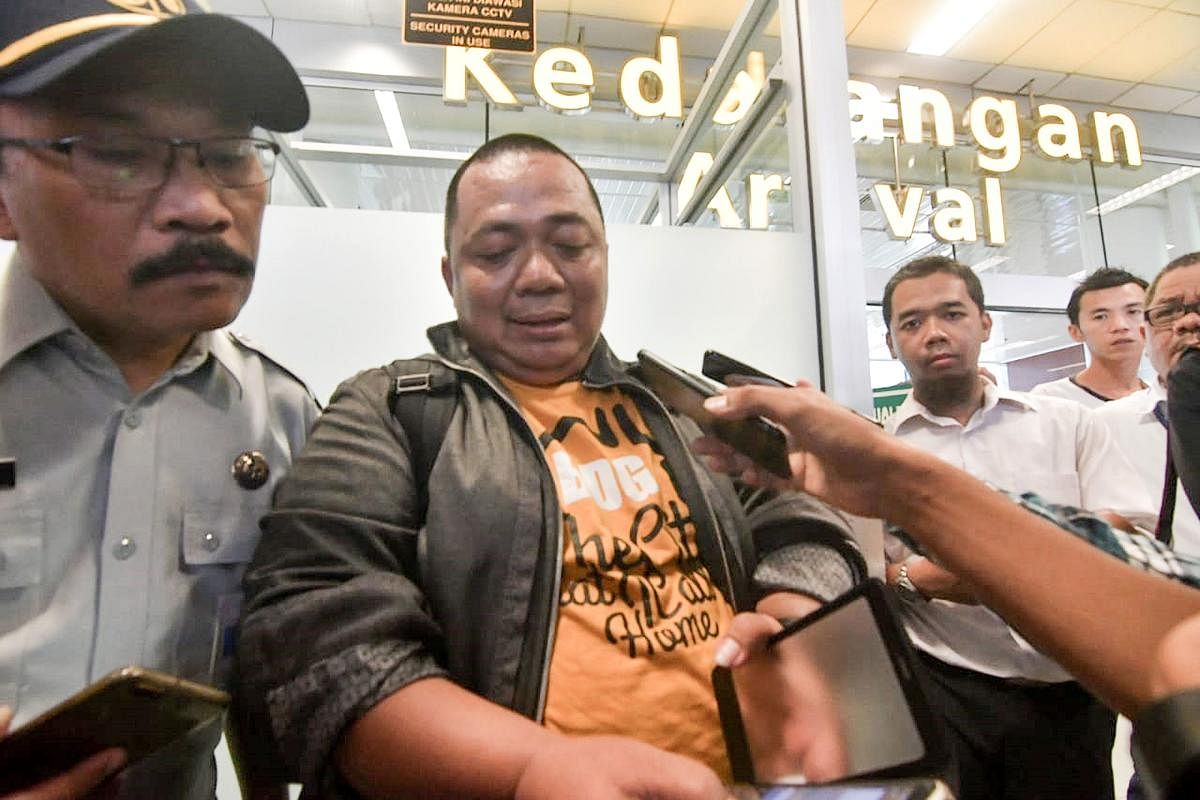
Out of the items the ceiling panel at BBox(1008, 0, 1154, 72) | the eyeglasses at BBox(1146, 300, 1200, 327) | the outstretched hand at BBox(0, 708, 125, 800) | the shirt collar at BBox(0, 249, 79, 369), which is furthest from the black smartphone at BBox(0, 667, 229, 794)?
the ceiling panel at BBox(1008, 0, 1154, 72)

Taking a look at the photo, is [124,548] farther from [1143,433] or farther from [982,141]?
Answer: [982,141]

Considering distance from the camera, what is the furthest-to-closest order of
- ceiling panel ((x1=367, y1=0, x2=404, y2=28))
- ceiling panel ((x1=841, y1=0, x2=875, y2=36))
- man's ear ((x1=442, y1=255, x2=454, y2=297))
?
ceiling panel ((x1=841, y1=0, x2=875, y2=36)) → ceiling panel ((x1=367, y1=0, x2=404, y2=28)) → man's ear ((x1=442, y1=255, x2=454, y2=297))

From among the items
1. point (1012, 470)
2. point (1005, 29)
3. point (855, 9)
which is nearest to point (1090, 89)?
point (1005, 29)

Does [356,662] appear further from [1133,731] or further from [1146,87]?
[1146,87]

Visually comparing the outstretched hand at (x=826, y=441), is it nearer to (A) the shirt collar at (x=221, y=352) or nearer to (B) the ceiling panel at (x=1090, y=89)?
(A) the shirt collar at (x=221, y=352)

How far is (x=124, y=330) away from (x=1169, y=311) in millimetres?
2266

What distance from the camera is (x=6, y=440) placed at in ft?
2.35

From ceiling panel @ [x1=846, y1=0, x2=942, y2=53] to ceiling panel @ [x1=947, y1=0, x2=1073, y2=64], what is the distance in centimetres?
38

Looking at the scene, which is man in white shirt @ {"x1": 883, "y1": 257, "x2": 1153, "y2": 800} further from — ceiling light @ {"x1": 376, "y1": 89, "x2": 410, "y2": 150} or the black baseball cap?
ceiling light @ {"x1": 376, "y1": 89, "x2": 410, "y2": 150}

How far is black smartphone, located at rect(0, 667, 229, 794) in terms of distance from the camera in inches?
19.4

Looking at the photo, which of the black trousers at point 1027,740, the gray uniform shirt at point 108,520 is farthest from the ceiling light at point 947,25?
the gray uniform shirt at point 108,520

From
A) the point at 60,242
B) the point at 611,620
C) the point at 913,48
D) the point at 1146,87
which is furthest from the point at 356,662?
the point at 1146,87

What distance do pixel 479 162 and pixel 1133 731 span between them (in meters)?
0.98

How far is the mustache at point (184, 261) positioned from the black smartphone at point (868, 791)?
30.0 inches
